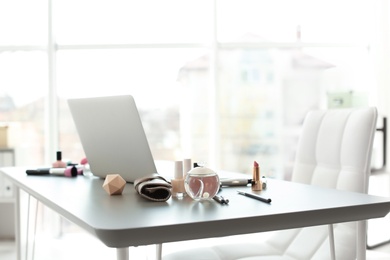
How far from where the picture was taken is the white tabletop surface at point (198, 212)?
98 centimetres

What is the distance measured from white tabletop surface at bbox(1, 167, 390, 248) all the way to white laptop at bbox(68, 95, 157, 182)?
12 centimetres

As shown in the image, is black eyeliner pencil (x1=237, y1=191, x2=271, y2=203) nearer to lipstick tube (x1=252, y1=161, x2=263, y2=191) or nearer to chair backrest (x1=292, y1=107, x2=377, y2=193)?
lipstick tube (x1=252, y1=161, x2=263, y2=191)

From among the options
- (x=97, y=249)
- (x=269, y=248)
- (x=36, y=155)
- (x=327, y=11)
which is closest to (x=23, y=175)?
(x=269, y=248)

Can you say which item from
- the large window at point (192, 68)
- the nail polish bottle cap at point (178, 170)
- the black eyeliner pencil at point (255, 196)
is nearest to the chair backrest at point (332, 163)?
the black eyeliner pencil at point (255, 196)

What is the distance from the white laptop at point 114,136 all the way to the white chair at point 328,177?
347 mm

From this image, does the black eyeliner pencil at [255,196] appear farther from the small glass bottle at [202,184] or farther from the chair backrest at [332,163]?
the chair backrest at [332,163]

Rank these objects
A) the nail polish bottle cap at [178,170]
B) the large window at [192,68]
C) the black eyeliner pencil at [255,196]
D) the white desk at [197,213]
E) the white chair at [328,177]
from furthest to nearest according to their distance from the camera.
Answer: the large window at [192,68] < the white chair at [328,177] < the nail polish bottle cap at [178,170] < the black eyeliner pencil at [255,196] < the white desk at [197,213]

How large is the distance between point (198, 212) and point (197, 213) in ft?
0.05

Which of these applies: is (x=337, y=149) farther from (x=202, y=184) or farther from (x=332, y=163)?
(x=202, y=184)

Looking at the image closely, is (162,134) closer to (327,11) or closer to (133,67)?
(133,67)

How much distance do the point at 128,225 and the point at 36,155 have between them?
3711 millimetres

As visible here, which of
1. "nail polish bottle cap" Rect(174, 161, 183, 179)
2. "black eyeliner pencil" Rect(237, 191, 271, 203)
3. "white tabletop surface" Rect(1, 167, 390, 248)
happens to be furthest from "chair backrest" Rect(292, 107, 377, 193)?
"nail polish bottle cap" Rect(174, 161, 183, 179)

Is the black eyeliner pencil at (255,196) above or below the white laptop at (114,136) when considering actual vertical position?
below

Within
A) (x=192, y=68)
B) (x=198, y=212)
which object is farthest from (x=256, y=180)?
(x=192, y=68)
